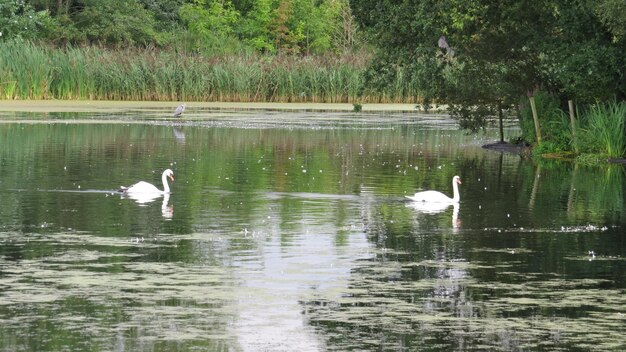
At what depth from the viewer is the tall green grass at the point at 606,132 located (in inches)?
1253

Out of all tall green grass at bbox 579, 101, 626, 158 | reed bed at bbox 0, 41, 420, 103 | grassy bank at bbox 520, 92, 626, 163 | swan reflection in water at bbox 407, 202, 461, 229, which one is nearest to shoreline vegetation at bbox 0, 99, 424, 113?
reed bed at bbox 0, 41, 420, 103

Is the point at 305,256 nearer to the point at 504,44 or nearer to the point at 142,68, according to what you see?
the point at 504,44

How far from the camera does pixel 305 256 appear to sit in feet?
52.2

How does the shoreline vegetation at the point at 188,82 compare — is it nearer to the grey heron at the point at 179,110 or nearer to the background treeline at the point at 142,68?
the background treeline at the point at 142,68

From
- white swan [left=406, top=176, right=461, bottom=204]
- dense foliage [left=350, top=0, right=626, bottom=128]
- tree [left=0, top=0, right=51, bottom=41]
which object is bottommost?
white swan [left=406, top=176, right=461, bottom=204]

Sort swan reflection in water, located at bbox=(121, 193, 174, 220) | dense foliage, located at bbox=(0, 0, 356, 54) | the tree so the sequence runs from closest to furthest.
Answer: swan reflection in water, located at bbox=(121, 193, 174, 220) → the tree → dense foliage, located at bbox=(0, 0, 356, 54)

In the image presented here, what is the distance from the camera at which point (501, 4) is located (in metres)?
32.4

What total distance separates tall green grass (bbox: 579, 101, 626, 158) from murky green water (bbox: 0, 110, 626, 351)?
141cm

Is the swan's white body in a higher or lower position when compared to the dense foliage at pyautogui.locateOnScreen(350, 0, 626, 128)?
lower

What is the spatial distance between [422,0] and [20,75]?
2732cm

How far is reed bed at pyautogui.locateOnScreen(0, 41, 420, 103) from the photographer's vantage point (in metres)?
57.5

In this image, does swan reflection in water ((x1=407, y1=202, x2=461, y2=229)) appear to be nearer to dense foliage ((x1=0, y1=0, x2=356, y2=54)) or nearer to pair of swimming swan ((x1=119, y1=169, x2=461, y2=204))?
pair of swimming swan ((x1=119, y1=169, x2=461, y2=204))

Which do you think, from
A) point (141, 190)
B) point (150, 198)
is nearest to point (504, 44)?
point (141, 190)

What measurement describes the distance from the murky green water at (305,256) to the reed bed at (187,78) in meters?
26.5
